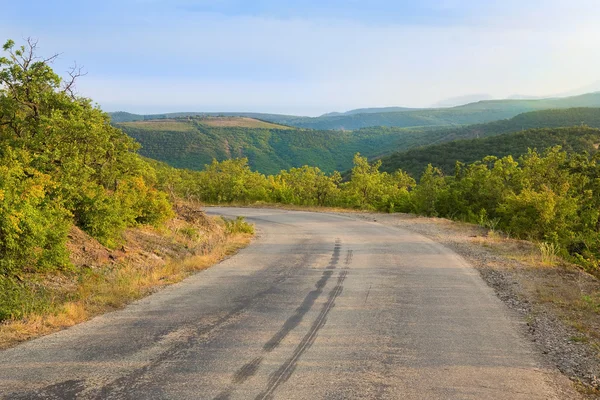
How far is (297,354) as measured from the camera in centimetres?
502

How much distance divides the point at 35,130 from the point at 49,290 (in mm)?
4318

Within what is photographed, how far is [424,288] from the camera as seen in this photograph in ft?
27.8

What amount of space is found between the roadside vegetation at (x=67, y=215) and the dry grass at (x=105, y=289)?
20 mm

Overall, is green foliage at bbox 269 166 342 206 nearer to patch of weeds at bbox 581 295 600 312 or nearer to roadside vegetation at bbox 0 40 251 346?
roadside vegetation at bbox 0 40 251 346

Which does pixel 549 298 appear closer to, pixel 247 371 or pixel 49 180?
pixel 247 371

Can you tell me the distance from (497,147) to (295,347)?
7541 cm

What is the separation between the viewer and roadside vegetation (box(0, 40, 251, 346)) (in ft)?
23.8

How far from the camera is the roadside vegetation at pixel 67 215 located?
725cm

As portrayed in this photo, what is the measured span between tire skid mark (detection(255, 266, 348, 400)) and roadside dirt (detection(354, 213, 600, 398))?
2.89 meters

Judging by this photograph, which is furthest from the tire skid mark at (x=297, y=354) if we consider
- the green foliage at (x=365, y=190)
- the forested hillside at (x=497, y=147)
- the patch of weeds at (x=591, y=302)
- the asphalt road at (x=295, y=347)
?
the forested hillside at (x=497, y=147)

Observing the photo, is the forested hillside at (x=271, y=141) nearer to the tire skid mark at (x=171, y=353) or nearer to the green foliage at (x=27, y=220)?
the green foliage at (x=27, y=220)

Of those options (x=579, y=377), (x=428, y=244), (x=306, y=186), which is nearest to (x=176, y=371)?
(x=579, y=377)

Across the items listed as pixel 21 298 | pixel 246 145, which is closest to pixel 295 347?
pixel 21 298

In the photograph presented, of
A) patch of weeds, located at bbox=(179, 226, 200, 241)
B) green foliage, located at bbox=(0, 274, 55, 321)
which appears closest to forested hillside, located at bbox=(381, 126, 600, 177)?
patch of weeds, located at bbox=(179, 226, 200, 241)
